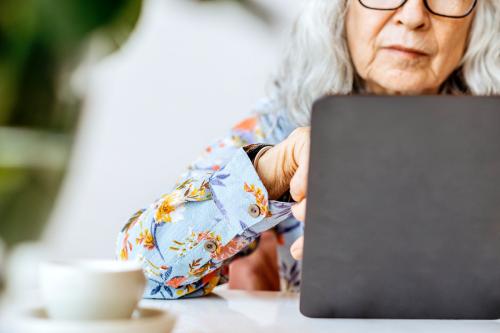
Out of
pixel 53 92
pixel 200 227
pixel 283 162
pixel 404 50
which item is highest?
pixel 53 92

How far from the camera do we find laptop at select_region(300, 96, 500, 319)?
761mm

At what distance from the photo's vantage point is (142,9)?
26 centimetres

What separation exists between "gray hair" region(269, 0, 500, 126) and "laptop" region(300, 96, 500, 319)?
804 mm

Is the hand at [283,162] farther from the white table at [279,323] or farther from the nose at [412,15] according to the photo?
the nose at [412,15]

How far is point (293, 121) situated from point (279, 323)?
2.78 ft

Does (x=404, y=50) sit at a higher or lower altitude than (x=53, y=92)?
lower

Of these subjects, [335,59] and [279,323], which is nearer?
[279,323]

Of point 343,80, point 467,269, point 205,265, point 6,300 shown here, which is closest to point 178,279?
point 205,265

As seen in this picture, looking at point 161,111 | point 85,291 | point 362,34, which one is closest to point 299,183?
point 85,291

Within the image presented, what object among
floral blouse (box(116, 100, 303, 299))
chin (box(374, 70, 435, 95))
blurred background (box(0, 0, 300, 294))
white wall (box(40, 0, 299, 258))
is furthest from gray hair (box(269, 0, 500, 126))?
blurred background (box(0, 0, 300, 294))

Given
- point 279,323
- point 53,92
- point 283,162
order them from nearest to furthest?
point 53,92
point 279,323
point 283,162

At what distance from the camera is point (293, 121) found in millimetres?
1688

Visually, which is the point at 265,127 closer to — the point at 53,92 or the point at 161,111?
the point at 161,111

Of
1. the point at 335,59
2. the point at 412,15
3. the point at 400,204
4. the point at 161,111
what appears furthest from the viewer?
the point at 161,111
